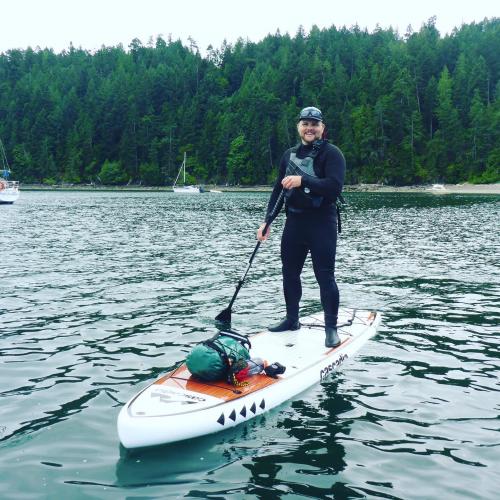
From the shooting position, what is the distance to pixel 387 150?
5153 inches

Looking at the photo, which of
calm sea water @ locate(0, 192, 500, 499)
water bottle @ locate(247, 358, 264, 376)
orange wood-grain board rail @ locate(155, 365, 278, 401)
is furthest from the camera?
water bottle @ locate(247, 358, 264, 376)

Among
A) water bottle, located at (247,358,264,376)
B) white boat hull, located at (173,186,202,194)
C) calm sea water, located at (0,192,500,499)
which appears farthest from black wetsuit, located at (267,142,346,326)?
white boat hull, located at (173,186,202,194)

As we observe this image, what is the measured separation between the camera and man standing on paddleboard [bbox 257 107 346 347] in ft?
27.8

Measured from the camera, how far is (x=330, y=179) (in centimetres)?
838

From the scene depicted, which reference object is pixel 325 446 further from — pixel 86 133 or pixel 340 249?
pixel 86 133

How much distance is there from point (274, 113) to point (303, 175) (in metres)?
145

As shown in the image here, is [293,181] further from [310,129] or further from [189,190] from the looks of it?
[189,190]

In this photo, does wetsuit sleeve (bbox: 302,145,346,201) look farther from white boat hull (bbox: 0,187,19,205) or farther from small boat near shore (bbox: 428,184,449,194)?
small boat near shore (bbox: 428,184,449,194)

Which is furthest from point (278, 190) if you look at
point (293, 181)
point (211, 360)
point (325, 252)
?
point (211, 360)

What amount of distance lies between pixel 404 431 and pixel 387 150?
428ft

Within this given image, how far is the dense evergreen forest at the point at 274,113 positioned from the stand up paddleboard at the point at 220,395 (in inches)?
4675

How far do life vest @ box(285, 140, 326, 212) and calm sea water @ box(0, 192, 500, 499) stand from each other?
273 centimetres

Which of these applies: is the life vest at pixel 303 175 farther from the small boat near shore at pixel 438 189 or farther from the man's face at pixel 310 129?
the small boat near shore at pixel 438 189

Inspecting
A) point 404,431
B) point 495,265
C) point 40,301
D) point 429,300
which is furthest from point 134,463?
point 495,265
